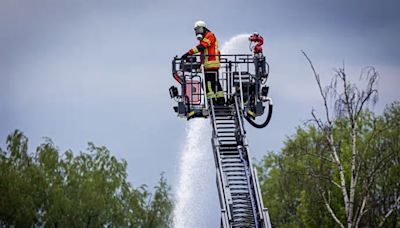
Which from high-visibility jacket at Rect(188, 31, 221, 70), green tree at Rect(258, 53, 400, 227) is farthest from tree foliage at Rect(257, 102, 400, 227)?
high-visibility jacket at Rect(188, 31, 221, 70)

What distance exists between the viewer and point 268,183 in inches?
1896

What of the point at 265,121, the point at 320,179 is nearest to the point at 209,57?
the point at 265,121

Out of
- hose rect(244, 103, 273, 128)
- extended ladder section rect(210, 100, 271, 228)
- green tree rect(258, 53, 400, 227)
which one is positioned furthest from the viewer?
green tree rect(258, 53, 400, 227)

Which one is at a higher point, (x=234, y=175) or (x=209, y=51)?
(x=209, y=51)

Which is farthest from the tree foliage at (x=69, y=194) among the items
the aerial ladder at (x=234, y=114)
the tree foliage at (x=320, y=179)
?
the aerial ladder at (x=234, y=114)

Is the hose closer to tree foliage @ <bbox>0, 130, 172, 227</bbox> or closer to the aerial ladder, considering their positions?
the aerial ladder

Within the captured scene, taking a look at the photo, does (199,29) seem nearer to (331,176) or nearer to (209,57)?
(209,57)

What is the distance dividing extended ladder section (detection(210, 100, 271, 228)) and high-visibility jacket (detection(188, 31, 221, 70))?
114cm

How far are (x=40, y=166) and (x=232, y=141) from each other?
64.2ft

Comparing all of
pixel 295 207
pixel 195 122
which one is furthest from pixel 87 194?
pixel 195 122

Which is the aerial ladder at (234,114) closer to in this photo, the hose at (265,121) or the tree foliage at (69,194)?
the hose at (265,121)

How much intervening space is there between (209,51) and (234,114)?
5.85 ft

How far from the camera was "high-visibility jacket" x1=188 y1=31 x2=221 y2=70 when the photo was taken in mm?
22391

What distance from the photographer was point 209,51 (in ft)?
74.0
